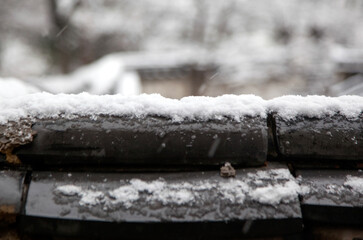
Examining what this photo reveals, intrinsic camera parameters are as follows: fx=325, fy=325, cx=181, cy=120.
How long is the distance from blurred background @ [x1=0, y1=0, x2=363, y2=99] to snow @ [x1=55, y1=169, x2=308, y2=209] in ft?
22.0

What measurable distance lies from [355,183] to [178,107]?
1.78 feet

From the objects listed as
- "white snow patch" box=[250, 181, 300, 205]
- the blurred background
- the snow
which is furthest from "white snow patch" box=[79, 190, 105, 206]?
the blurred background

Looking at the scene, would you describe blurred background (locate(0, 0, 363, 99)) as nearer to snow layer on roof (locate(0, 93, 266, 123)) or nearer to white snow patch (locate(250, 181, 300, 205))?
snow layer on roof (locate(0, 93, 266, 123))

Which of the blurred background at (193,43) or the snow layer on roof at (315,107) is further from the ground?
the blurred background at (193,43)

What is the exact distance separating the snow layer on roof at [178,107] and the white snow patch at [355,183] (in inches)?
7.4

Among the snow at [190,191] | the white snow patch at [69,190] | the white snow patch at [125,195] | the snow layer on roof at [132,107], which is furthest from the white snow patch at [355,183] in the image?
the white snow patch at [69,190]

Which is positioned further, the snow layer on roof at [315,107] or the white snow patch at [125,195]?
the snow layer on roof at [315,107]

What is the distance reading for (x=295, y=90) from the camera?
9.10 m

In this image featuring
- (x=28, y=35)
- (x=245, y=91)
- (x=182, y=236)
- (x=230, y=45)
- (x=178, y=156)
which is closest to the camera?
(x=182, y=236)

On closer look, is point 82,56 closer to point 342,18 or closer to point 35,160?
point 342,18

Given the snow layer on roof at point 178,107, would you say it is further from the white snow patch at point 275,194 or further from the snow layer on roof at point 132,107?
the white snow patch at point 275,194

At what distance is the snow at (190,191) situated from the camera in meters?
0.85

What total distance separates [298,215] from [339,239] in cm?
19

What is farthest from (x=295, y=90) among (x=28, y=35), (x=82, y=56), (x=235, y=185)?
(x=235, y=185)
